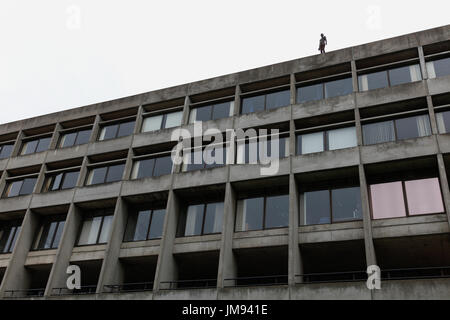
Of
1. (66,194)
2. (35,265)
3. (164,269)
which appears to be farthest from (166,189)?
(35,265)

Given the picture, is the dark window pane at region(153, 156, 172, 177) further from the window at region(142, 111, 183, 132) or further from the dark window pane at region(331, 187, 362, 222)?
the dark window pane at region(331, 187, 362, 222)

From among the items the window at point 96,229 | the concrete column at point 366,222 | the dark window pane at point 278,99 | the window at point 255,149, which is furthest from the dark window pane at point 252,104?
the window at point 96,229

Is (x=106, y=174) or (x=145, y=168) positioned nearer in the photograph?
(x=145, y=168)

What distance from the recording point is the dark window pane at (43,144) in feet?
107

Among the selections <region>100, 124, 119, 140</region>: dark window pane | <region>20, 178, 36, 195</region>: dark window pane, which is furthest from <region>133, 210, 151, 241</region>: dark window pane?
<region>20, 178, 36, 195</region>: dark window pane

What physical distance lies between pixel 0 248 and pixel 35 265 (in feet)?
14.4

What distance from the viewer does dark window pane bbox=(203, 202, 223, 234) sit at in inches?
923

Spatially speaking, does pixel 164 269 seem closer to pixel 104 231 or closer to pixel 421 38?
pixel 104 231

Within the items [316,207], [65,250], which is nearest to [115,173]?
[65,250]

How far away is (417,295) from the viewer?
660 inches

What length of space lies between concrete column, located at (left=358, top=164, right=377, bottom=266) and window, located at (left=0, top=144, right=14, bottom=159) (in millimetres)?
27232

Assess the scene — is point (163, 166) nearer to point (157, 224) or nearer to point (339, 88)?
point (157, 224)

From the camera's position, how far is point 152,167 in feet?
89.5

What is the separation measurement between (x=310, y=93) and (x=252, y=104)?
385 centimetres
